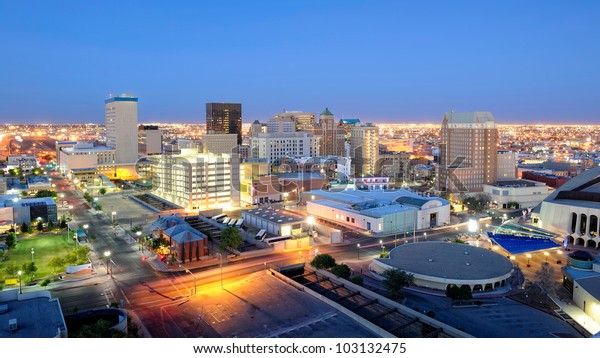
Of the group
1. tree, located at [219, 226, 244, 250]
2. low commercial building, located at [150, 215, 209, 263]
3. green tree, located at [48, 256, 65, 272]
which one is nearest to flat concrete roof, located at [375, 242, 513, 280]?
tree, located at [219, 226, 244, 250]

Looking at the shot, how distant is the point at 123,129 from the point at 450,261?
3310 inches

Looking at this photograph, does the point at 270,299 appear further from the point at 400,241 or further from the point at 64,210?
the point at 64,210

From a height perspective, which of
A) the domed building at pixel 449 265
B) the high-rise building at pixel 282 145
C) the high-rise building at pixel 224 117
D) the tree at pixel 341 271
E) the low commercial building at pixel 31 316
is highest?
the high-rise building at pixel 224 117

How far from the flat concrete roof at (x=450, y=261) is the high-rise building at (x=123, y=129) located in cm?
7778

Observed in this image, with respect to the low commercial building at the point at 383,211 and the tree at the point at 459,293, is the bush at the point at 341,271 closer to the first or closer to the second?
the tree at the point at 459,293

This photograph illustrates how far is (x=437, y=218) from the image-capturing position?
46844 mm

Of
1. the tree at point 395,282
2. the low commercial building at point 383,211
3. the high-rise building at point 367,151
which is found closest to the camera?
the tree at point 395,282

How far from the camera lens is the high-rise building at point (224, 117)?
17250 cm

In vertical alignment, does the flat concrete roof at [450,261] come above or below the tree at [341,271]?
below

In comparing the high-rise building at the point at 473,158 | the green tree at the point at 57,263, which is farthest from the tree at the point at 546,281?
the high-rise building at the point at 473,158

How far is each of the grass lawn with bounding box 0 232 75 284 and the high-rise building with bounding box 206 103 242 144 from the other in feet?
436

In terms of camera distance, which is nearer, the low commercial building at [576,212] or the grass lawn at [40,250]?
the grass lawn at [40,250]

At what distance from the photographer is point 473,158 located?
67438 millimetres

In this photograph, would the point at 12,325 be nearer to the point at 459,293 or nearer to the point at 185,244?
the point at 185,244
